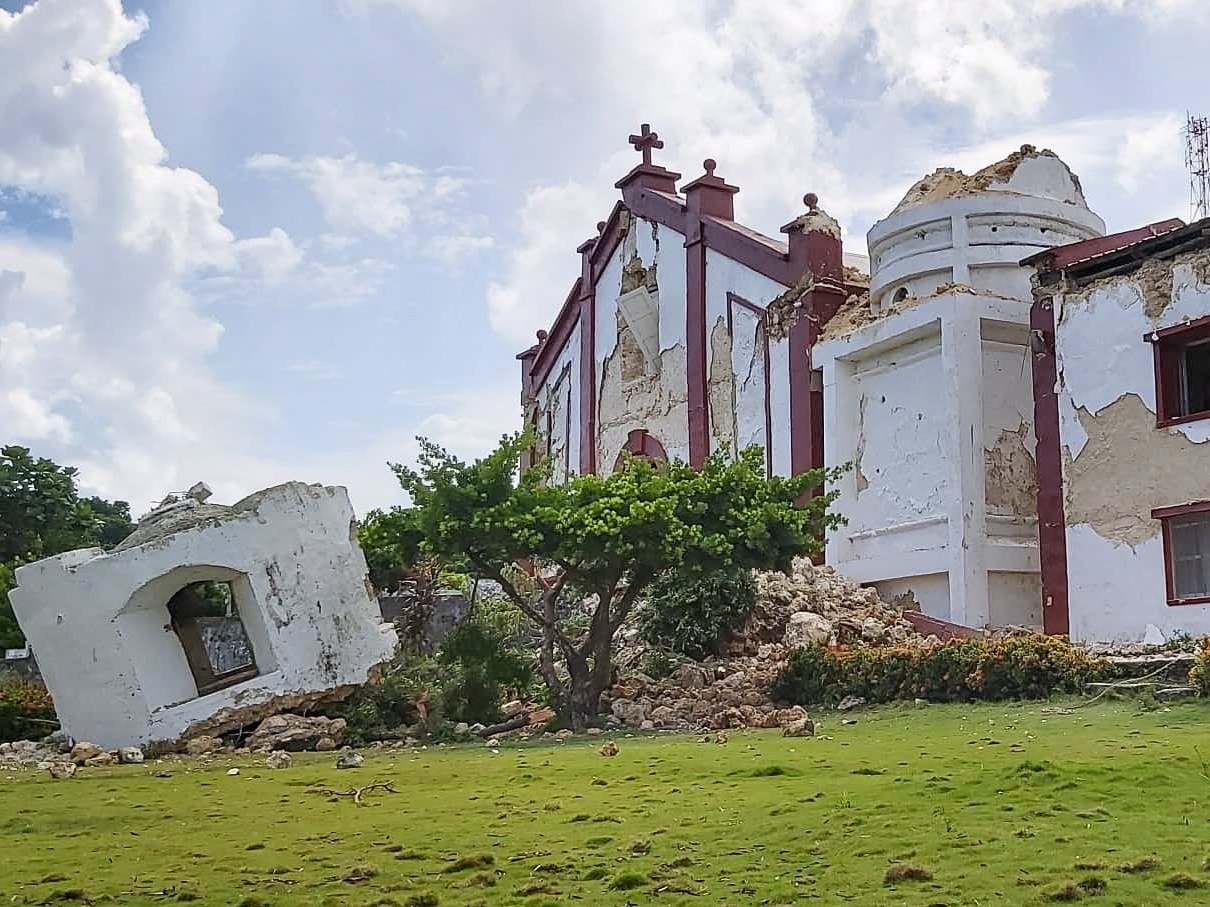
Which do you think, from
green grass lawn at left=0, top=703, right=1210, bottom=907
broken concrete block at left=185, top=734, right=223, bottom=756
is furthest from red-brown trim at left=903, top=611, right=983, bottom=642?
broken concrete block at left=185, top=734, right=223, bottom=756

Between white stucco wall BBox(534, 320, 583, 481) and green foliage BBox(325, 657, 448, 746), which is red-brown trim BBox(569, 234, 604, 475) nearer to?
white stucco wall BBox(534, 320, 583, 481)

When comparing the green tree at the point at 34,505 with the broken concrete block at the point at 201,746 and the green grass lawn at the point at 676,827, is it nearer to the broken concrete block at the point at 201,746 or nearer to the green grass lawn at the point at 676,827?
the broken concrete block at the point at 201,746

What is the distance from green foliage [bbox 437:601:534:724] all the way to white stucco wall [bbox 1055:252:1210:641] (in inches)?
271

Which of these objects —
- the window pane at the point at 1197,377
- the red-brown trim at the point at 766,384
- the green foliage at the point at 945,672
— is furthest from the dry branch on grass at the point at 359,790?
the red-brown trim at the point at 766,384

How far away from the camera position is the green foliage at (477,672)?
682 inches

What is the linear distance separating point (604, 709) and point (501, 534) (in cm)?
268

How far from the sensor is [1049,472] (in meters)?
18.8

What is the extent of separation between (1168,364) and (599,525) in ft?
23.8

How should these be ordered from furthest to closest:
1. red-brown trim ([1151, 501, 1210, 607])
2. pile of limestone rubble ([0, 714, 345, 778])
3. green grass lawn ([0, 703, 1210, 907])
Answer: red-brown trim ([1151, 501, 1210, 607]) < pile of limestone rubble ([0, 714, 345, 778]) < green grass lawn ([0, 703, 1210, 907])

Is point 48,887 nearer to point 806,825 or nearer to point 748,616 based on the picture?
point 806,825

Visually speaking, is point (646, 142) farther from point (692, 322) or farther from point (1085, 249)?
point (1085, 249)

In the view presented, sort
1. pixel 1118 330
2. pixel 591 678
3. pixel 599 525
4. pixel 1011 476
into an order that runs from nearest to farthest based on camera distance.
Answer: pixel 599 525
pixel 591 678
pixel 1118 330
pixel 1011 476

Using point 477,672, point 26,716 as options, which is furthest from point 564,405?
point 26,716

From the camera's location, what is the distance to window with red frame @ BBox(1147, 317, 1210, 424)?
680 inches
